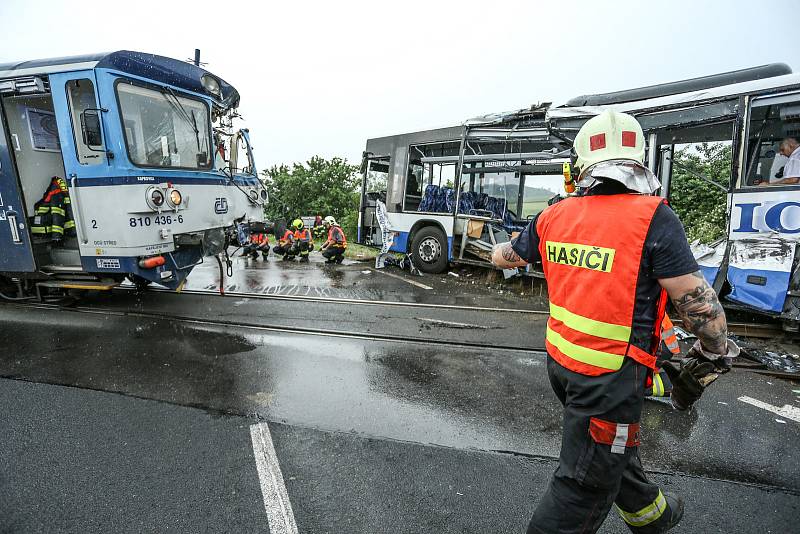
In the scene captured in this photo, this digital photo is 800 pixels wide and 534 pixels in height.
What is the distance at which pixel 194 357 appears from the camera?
4332 millimetres

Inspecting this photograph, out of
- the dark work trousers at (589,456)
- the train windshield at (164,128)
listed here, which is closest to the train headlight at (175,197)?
the train windshield at (164,128)

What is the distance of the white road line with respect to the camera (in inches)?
83.6

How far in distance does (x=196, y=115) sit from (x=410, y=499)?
5.63 m

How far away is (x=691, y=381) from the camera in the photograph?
190cm

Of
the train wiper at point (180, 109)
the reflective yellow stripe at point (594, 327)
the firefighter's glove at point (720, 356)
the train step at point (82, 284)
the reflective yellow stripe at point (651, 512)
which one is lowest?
the reflective yellow stripe at point (651, 512)

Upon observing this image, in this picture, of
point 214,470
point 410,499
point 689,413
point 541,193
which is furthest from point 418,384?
point 541,193

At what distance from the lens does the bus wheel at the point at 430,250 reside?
9070mm

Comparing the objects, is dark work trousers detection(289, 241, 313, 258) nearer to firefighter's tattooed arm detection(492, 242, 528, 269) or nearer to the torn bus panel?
the torn bus panel

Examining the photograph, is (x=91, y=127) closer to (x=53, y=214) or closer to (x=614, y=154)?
(x=53, y=214)

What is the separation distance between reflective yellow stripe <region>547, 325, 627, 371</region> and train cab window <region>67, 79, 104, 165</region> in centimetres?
532

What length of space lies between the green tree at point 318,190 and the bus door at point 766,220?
16.8m

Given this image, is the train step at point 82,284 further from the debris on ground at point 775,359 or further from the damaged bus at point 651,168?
the debris on ground at point 775,359

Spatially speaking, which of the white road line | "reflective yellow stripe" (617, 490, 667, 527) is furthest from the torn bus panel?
the white road line

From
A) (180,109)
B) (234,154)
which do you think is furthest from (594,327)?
(234,154)
